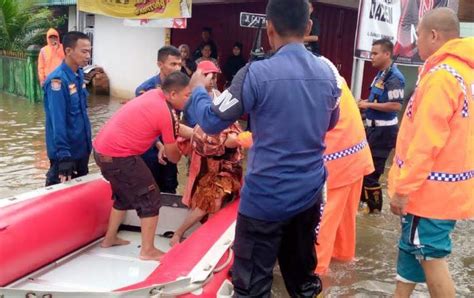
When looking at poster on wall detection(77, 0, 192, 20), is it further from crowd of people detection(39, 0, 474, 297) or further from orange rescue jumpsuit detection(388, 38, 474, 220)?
orange rescue jumpsuit detection(388, 38, 474, 220)

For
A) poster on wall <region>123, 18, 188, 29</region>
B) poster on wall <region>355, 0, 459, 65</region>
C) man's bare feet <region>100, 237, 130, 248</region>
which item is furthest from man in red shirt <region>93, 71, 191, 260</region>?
poster on wall <region>123, 18, 188, 29</region>

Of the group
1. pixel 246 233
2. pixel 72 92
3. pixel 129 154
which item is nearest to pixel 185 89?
pixel 129 154

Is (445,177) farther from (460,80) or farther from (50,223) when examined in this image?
(50,223)

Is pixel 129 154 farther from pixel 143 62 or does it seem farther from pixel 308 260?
pixel 143 62

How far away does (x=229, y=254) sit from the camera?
9.43 feet

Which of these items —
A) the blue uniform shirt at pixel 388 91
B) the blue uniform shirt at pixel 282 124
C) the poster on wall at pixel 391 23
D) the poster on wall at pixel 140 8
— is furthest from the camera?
the poster on wall at pixel 140 8

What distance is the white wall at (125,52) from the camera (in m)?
12.2

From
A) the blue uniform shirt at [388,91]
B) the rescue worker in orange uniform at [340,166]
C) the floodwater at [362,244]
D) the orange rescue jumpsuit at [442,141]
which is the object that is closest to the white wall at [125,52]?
the floodwater at [362,244]

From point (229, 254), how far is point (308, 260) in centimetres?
43

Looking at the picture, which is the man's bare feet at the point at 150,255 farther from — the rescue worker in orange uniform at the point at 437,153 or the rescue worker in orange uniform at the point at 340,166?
the rescue worker in orange uniform at the point at 437,153

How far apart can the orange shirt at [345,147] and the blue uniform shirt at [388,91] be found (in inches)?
69.3

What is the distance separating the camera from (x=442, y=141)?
2668 mm

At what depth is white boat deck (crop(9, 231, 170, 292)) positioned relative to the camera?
332 centimetres

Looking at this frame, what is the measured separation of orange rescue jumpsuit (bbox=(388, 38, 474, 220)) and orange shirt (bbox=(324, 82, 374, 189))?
2.09 ft
